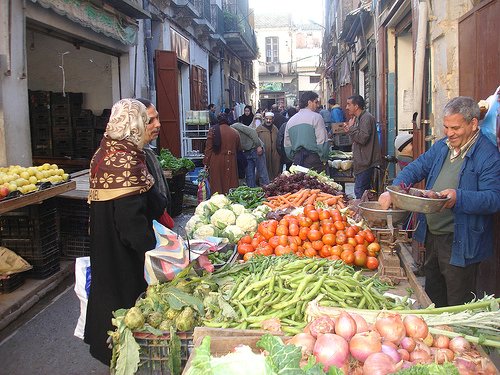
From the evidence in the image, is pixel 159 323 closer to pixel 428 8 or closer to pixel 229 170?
pixel 428 8

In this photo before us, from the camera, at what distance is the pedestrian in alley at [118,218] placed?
312cm

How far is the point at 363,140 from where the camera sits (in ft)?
25.9

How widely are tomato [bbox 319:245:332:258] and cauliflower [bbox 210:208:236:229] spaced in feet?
4.10

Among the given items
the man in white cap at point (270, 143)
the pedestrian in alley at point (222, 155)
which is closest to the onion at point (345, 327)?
the pedestrian in alley at point (222, 155)

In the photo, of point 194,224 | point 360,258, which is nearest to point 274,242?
point 360,258

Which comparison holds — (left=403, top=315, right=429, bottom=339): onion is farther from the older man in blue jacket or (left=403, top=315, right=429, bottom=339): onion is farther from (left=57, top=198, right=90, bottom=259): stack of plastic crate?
(left=57, top=198, right=90, bottom=259): stack of plastic crate

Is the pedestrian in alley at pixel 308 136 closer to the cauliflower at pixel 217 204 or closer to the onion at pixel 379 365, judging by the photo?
the cauliflower at pixel 217 204

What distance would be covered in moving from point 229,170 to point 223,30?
1413 centimetres

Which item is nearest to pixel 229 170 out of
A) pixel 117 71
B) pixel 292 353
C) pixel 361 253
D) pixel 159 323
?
pixel 117 71

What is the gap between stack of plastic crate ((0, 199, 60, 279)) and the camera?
584cm

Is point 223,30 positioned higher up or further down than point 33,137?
higher up

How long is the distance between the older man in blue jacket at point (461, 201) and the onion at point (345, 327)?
1.46m

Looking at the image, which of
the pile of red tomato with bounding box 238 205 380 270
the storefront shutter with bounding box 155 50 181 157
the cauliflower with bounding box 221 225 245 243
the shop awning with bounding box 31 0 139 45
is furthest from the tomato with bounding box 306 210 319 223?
the storefront shutter with bounding box 155 50 181 157

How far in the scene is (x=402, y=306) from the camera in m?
2.71
